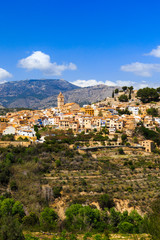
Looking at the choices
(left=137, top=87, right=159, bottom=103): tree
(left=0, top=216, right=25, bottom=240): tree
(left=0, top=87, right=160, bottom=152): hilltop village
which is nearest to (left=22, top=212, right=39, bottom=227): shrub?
(left=0, top=216, right=25, bottom=240): tree

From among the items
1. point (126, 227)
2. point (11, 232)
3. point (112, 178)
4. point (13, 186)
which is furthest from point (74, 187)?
point (11, 232)

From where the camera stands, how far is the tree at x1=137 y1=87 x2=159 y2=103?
7225 cm

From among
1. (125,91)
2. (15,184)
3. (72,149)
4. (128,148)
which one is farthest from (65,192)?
(125,91)

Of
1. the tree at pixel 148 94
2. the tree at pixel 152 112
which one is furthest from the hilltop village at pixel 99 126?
the tree at pixel 148 94

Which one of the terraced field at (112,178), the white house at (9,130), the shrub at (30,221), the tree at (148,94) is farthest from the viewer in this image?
the tree at (148,94)

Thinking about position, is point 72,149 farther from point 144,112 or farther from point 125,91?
point 125,91

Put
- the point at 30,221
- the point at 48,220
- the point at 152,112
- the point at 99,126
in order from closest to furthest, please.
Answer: the point at 30,221, the point at 48,220, the point at 99,126, the point at 152,112

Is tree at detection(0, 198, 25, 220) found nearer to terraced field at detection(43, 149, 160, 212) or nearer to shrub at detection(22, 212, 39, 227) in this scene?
shrub at detection(22, 212, 39, 227)

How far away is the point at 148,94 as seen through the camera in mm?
72250

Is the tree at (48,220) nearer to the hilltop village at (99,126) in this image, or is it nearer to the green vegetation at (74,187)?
the green vegetation at (74,187)

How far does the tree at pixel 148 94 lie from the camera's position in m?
72.2

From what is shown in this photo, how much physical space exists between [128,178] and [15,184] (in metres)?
15.9

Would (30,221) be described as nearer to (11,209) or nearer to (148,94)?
(11,209)

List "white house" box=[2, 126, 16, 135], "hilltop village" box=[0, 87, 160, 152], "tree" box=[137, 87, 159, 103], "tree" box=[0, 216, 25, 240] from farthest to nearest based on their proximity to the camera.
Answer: "tree" box=[137, 87, 159, 103] → "white house" box=[2, 126, 16, 135] → "hilltop village" box=[0, 87, 160, 152] → "tree" box=[0, 216, 25, 240]
